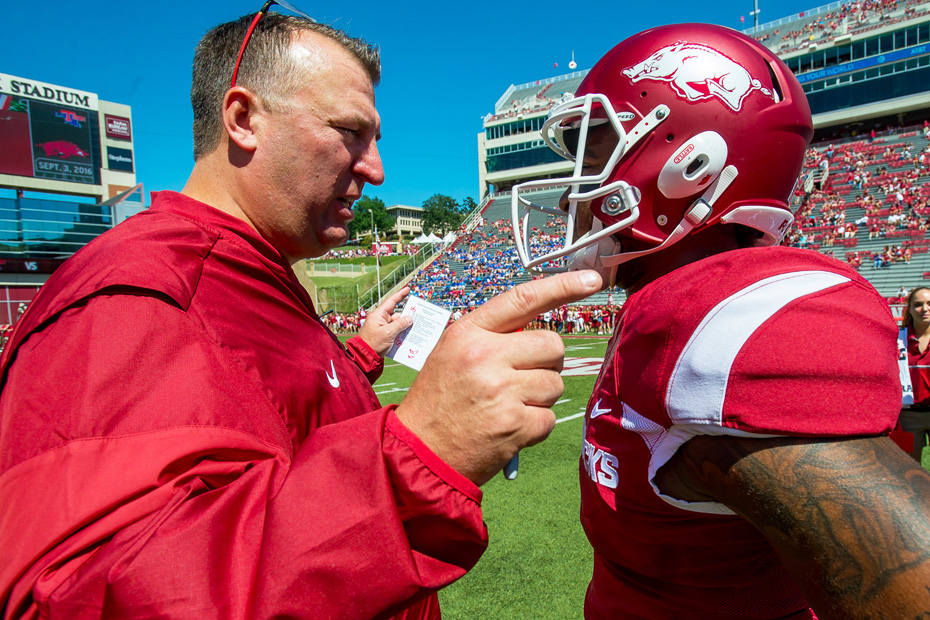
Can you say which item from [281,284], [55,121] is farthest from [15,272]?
[281,284]

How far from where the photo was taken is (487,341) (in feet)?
3.05

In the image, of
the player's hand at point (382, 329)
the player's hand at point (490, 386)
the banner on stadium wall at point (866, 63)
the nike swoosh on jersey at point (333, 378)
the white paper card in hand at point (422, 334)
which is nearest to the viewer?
the player's hand at point (490, 386)

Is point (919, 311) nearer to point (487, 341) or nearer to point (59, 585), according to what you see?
point (487, 341)

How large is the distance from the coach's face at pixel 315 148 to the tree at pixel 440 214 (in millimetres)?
79308

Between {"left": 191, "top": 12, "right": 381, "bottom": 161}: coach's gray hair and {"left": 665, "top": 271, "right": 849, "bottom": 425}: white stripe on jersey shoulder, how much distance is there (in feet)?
4.09

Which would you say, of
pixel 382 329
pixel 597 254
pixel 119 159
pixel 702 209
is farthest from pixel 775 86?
pixel 119 159

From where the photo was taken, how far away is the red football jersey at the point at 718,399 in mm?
1003

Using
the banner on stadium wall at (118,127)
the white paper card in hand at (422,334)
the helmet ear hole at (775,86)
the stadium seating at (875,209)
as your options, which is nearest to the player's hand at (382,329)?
the white paper card in hand at (422,334)

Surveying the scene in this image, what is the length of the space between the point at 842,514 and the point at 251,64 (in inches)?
69.2

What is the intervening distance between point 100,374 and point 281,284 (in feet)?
2.16

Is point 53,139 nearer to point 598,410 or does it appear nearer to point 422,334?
point 422,334

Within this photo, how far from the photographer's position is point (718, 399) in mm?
1062

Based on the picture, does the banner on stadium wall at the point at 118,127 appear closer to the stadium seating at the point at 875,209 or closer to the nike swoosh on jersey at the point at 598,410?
the stadium seating at the point at 875,209

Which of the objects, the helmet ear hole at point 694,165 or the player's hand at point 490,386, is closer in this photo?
the player's hand at point 490,386
